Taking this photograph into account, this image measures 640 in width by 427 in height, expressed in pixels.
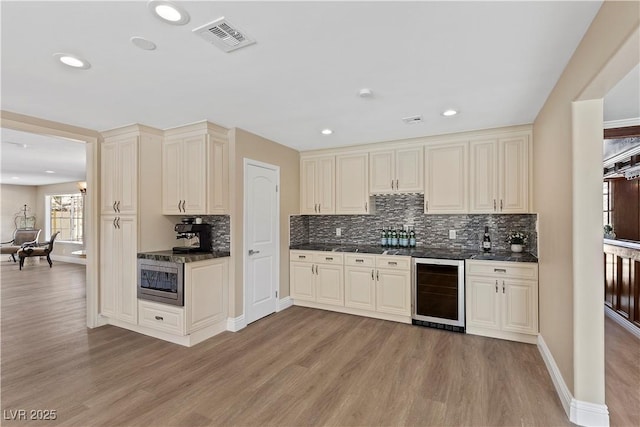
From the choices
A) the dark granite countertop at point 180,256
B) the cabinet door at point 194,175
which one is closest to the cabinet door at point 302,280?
the dark granite countertop at point 180,256

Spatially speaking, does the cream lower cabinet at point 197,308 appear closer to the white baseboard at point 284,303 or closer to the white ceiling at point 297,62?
the white baseboard at point 284,303

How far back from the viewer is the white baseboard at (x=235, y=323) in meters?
3.65

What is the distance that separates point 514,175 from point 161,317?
14.5 ft

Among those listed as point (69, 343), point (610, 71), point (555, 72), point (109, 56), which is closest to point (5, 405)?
point (69, 343)

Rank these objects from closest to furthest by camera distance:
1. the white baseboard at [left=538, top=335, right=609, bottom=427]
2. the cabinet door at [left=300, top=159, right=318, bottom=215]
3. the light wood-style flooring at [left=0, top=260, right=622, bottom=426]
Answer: the white baseboard at [left=538, top=335, right=609, bottom=427] < the light wood-style flooring at [left=0, top=260, right=622, bottom=426] < the cabinet door at [left=300, top=159, right=318, bottom=215]

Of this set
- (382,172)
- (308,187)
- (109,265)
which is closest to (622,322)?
(382,172)

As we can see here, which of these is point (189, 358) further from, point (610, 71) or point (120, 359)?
point (610, 71)

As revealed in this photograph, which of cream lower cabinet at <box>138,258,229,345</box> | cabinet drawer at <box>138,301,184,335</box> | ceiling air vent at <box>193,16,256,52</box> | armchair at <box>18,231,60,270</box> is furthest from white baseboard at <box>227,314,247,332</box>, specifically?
armchair at <box>18,231,60,270</box>

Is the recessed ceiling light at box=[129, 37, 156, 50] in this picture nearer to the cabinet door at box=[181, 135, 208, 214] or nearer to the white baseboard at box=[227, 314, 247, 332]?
the cabinet door at box=[181, 135, 208, 214]

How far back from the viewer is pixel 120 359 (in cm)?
293

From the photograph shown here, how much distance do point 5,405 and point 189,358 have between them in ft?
4.17

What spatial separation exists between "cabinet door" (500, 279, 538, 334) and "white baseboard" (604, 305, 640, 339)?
1303mm

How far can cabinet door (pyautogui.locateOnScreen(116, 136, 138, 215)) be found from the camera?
3586 millimetres

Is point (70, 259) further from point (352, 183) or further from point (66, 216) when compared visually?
point (352, 183)
